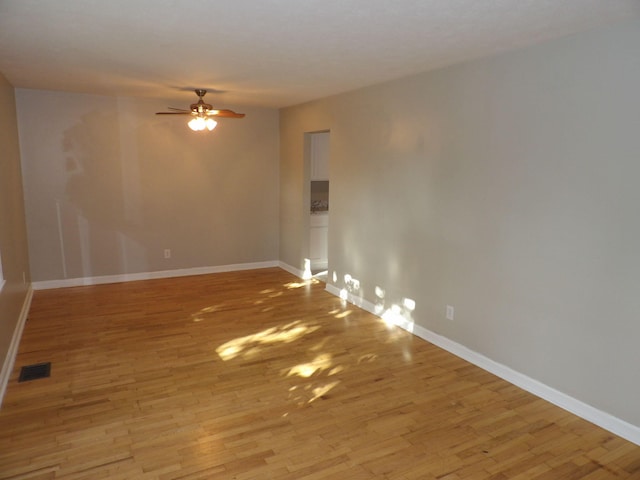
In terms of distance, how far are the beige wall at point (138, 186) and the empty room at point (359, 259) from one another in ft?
0.12

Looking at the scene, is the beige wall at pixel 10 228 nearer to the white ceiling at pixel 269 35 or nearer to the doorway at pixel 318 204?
the white ceiling at pixel 269 35

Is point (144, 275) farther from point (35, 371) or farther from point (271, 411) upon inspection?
point (271, 411)

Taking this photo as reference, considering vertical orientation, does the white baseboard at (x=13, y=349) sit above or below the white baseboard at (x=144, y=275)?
below

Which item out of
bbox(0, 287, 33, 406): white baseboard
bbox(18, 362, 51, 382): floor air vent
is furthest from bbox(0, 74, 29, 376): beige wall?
bbox(18, 362, 51, 382): floor air vent

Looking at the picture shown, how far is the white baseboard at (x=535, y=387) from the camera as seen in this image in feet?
9.21

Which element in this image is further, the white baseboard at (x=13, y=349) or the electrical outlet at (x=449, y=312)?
the electrical outlet at (x=449, y=312)

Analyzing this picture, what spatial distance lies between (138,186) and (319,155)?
2.54 m

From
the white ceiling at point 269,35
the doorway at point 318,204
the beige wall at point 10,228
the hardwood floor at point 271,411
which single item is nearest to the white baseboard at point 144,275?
the beige wall at point 10,228

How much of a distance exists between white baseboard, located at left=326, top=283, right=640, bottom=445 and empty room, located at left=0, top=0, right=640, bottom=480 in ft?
0.05

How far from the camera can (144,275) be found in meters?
6.44

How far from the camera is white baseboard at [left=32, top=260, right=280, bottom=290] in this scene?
5902 millimetres

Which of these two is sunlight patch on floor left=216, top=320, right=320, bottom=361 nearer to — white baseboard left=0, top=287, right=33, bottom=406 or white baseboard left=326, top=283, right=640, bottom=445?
white baseboard left=326, top=283, right=640, bottom=445

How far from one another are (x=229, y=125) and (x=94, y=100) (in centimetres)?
178

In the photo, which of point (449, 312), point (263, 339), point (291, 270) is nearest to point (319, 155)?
point (291, 270)
